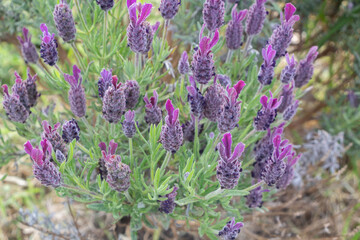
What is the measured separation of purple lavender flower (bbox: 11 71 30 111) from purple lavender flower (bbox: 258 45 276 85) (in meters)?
0.66

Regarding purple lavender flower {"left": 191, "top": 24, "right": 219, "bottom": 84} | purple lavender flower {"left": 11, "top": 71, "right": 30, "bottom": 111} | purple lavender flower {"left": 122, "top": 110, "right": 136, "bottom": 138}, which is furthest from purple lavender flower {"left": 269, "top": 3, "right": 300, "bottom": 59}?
purple lavender flower {"left": 11, "top": 71, "right": 30, "bottom": 111}

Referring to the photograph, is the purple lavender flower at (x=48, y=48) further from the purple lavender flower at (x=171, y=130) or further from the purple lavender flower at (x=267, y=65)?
the purple lavender flower at (x=267, y=65)

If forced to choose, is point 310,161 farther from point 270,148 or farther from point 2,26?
point 2,26

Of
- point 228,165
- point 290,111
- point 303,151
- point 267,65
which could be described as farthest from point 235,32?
point 303,151

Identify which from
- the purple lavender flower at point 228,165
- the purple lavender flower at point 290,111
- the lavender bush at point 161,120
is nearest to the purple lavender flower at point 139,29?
the lavender bush at point 161,120

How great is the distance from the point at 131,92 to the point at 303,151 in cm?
139

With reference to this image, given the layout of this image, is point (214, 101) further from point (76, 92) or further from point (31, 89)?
point (31, 89)

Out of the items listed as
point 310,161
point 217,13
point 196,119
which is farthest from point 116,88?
point 310,161

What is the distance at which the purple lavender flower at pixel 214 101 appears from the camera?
947 millimetres

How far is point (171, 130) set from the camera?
884 mm

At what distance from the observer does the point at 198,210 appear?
3.94 ft

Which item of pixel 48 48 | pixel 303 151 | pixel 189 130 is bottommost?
pixel 303 151

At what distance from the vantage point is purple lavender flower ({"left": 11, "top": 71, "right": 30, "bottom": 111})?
1.05 m

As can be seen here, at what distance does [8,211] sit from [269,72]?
5.49 feet
